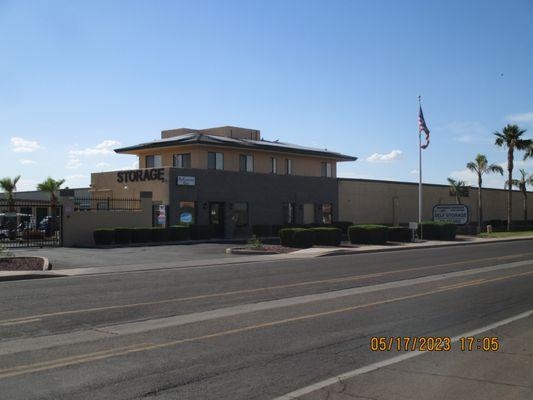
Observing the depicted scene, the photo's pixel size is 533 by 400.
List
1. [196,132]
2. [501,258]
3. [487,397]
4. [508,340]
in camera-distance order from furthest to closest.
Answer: [196,132] < [501,258] < [508,340] < [487,397]

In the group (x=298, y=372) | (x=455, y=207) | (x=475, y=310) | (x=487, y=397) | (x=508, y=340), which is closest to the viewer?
(x=487, y=397)

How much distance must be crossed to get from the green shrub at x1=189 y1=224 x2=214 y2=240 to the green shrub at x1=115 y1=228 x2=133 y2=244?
512cm

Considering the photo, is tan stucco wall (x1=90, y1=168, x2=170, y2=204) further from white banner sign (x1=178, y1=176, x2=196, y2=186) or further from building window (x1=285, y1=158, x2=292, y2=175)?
building window (x1=285, y1=158, x2=292, y2=175)

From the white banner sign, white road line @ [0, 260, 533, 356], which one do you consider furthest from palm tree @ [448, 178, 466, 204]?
white road line @ [0, 260, 533, 356]

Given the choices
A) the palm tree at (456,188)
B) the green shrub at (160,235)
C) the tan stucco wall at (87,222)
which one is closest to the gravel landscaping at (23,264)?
the tan stucco wall at (87,222)

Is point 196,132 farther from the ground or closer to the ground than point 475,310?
farther from the ground

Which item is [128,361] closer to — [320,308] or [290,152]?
[320,308]

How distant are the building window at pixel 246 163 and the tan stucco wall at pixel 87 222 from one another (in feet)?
35.1

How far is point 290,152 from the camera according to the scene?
4634 cm

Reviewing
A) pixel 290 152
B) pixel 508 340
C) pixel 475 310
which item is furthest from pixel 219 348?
pixel 290 152

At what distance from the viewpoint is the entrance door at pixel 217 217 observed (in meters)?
40.9

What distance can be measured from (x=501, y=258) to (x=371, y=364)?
1876 centimetres

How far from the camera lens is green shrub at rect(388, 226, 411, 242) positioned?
37.7 metres

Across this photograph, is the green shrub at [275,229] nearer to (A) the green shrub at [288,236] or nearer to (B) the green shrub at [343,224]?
(B) the green shrub at [343,224]
